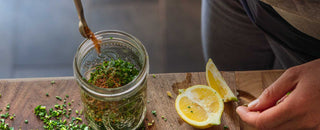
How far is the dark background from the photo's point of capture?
5.48 feet

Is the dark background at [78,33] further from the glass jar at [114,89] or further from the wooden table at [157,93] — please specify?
the glass jar at [114,89]

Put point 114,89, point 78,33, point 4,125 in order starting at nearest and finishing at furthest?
point 114,89, point 4,125, point 78,33

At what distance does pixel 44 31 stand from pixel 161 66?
0.64m

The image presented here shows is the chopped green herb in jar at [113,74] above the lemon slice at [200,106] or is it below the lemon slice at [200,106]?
above

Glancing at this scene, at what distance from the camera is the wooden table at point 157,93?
0.86 m

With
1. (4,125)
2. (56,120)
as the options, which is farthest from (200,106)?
(4,125)

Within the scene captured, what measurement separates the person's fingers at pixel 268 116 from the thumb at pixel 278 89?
2 cm

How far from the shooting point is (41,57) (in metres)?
1.68

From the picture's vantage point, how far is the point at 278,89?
2.51 ft

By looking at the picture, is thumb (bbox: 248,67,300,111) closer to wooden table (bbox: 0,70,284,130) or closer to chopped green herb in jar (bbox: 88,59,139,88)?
wooden table (bbox: 0,70,284,130)

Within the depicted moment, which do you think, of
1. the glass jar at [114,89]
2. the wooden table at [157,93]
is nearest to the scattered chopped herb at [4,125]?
the wooden table at [157,93]

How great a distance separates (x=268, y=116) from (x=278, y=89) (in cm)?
7

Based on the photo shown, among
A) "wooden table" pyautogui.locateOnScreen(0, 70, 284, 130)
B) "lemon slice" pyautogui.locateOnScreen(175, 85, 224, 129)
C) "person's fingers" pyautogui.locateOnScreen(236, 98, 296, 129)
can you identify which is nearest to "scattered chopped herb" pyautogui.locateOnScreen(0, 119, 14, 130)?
"wooden table" pyautogui.locateOnScreen(0, 70, 284, 130)

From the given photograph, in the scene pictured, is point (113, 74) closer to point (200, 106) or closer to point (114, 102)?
point (114, 102)
